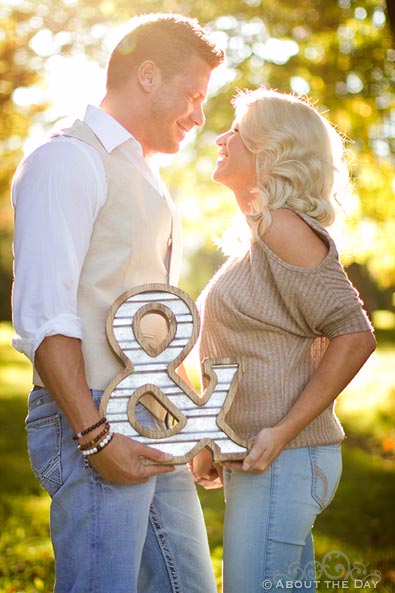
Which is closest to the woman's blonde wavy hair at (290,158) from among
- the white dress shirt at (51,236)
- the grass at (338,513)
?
the white dress shirt at (51,236)

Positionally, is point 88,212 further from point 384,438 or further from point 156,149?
point 384,438

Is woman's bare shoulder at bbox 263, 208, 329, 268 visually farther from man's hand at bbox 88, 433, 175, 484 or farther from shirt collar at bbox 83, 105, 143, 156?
man's hand at bbox 88, 433, 175, 484

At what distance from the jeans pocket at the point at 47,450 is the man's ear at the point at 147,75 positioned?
132 cm

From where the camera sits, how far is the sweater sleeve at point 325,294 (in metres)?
2.84

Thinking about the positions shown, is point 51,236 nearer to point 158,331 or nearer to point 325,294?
point 158,331

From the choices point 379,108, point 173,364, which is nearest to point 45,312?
point 173,364

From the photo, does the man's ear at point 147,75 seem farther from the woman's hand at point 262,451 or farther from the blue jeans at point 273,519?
the blue jeans at point 273,519

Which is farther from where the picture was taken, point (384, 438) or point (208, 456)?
point (384, 438)

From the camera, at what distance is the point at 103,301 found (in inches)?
108

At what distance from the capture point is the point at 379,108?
31.7ft

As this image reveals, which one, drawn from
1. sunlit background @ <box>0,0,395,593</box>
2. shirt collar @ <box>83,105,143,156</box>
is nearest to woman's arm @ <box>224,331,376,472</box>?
shirt collar @ <box>83,105,143,156</box>

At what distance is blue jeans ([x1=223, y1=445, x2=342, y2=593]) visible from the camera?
9.29ft

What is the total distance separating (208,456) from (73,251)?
3.68 feet

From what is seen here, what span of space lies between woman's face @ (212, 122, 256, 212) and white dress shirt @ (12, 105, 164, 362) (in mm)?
682
